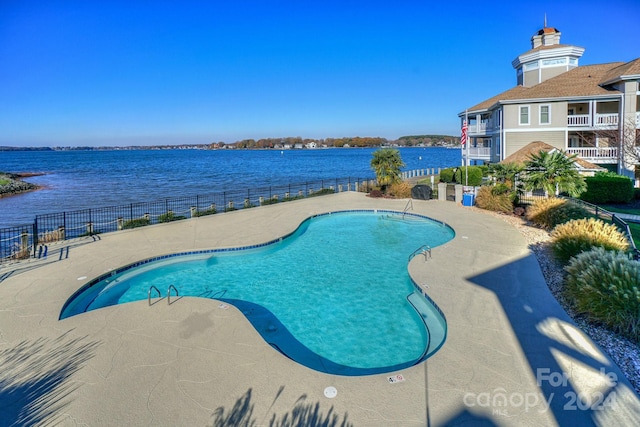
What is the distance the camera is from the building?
22328mm

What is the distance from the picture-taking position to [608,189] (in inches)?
723

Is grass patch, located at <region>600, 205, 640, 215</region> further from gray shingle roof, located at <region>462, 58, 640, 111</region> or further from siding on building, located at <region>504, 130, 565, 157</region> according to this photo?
gray shingle roof, located at <region>462, 58, 640, 111</region>

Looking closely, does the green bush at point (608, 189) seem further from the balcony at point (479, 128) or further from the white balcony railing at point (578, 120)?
the balcony at point (479, 128)

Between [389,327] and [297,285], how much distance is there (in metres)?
3.20

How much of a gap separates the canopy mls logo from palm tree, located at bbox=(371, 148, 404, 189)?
19.7 metres

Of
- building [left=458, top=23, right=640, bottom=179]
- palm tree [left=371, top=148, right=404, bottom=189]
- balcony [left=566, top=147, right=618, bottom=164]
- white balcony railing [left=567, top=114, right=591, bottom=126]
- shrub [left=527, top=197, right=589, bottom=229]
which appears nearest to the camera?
shrub [left=527, top=197, right=589, bottom=229]

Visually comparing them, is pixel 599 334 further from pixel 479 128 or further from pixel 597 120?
pixel 479 128

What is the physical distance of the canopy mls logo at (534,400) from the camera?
4758 mm

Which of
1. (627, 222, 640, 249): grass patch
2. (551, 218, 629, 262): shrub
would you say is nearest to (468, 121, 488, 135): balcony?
(627, 222, 640, 249): grass patch

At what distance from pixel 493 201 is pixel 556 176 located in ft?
9.58

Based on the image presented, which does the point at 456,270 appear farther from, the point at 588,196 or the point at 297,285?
the point at 588,196

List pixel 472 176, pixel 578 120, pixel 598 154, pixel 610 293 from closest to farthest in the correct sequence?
pixel 610 293, pixel 598 154, pixel 578 120, pixel 472 176

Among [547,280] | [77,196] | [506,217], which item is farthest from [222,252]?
[77,196]

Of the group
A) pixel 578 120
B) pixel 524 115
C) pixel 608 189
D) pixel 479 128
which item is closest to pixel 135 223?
pixel 608 189
